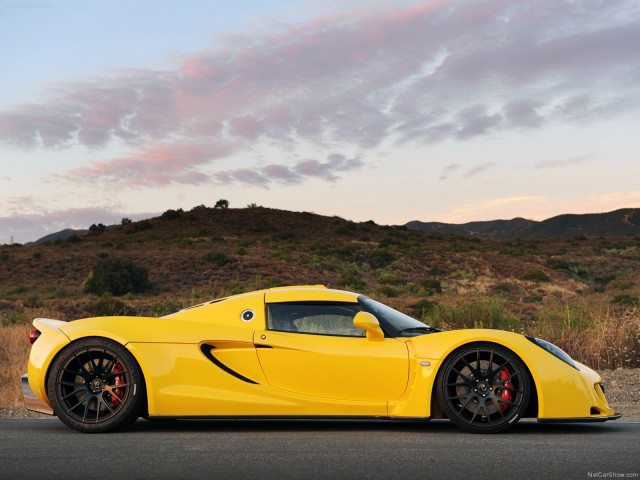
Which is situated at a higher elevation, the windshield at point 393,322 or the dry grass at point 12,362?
the windshield at point 393,322

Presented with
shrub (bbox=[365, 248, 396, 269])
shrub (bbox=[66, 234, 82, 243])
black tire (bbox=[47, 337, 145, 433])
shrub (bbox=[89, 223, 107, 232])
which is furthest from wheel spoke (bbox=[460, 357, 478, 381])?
shrub (bbox=[89, 223, 107, 232])

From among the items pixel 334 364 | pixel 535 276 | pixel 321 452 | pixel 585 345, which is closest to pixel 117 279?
pixel 535 276

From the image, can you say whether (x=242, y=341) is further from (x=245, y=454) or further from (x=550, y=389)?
(x=550, y=389)

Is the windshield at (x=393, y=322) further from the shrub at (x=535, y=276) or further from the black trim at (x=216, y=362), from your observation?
the shrub at (x=535, y=276)

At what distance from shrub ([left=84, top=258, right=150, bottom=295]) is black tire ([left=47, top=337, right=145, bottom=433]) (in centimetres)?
4280

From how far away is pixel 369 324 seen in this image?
23.5 ft

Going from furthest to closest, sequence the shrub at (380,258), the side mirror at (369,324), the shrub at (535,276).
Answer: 1. the shrub at (380,258)
2. the shrub at (535,276)
3. the side mirror at (369,324)

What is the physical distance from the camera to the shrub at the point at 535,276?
187ft

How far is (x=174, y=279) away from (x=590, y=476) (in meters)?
52.0

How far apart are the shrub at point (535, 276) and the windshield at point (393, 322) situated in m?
51.2

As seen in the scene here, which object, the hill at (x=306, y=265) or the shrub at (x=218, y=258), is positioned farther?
the shrub at (x=218, y=258)

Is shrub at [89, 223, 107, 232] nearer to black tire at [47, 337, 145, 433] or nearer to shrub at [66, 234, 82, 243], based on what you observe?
shrub at [66, 234, 82, 243]

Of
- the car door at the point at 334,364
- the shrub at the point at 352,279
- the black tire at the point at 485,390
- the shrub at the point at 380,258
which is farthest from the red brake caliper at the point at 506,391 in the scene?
the shrub at the point at 380,258

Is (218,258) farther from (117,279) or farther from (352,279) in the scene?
(352,279)
